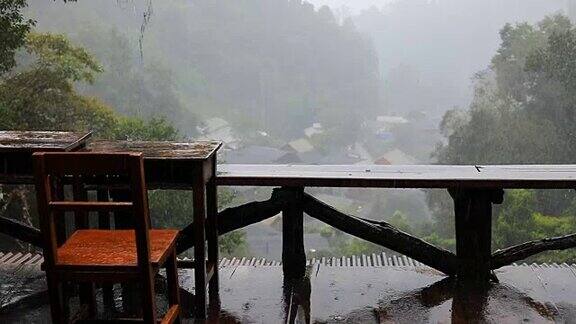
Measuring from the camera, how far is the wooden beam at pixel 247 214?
320cm

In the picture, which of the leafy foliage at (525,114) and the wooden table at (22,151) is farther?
the leafy foliage at (525,114)

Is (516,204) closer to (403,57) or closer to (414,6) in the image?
(403,57)

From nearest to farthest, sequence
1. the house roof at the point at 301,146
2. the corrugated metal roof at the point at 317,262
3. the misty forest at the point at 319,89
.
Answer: the corrugated metal roof at the point at 317,262, the misty forest at the point at 319,89, the house roof at the point at 301,146

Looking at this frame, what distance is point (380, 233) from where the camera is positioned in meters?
3.22

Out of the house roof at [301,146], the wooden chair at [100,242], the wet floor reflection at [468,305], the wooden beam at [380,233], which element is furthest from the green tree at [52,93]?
the house roof at [301,146]

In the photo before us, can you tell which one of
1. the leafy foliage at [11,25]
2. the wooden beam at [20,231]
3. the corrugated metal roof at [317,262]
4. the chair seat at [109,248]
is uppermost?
the leafy foliage at [11,25]

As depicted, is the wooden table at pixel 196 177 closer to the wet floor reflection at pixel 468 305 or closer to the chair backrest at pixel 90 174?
the chair backrest at pixel 90 174

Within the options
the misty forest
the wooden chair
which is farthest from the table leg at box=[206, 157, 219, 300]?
the misty forest

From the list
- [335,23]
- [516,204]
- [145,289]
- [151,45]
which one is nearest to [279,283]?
[145,289]

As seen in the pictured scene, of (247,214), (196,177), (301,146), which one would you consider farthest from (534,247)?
(301,146)

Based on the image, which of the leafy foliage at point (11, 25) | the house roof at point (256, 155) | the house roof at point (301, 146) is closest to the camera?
the leafy foliage at point (11, 25)

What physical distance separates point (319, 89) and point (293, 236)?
87.5 ft

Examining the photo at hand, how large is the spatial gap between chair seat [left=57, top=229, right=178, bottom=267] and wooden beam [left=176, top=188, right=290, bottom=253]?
0.85m

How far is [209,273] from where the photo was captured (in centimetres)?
294
